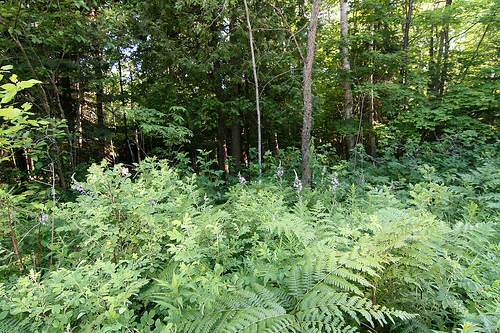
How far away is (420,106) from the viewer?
7.98 m

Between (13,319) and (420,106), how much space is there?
403 inches

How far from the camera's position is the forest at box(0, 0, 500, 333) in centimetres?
126

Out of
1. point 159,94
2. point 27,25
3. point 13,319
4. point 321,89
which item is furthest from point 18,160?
point 321,89

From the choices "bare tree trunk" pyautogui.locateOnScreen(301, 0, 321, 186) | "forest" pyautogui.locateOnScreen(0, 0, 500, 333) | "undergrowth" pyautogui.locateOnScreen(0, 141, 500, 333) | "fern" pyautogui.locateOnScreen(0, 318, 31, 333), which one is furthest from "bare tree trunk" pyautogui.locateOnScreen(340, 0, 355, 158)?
"fern" pyautogui.locateOnScreen(0, 318, 31, 333)

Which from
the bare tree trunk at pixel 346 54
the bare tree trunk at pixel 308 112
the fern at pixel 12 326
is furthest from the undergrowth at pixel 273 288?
the bare tree trunk at pixel 346 54

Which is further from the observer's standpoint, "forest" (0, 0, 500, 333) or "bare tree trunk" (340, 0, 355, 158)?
"bare tree trunk" (340, 0, 355, 158)

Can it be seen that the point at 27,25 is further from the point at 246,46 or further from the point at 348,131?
the point at 348,131

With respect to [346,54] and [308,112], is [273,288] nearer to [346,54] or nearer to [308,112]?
[308,112]

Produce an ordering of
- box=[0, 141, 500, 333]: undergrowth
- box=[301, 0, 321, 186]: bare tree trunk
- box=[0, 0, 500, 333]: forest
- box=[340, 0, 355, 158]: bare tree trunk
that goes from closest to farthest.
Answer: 1. box=[0, 141, 500, 333]: undergrowth
2. box=[0, 0, 500, 333]: forest
3. box=[301, 0, 321, 186]: bare tree trunk
4. box=[340, 0, 355, 158]: bare tree trunk

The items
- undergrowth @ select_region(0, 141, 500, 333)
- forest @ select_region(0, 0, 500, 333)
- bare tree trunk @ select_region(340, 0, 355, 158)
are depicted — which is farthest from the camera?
bare tree trunk @ select_region(340, 0, 355, 158)

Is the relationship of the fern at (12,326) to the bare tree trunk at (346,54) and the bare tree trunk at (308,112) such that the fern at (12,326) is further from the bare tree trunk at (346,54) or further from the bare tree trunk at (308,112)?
the bare tree trunk at (346,54)

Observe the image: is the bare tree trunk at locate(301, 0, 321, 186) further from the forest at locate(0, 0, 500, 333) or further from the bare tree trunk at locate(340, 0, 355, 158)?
the bare tree trunk at locate(340, 0, 355, 158)

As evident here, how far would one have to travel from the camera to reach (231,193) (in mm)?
3486

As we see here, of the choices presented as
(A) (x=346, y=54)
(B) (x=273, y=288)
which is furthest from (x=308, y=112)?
(A) (x=346, y=54)
